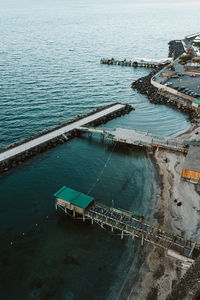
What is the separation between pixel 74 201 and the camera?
137 ft

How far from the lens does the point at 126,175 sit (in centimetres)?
5369

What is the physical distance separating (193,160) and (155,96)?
53.3 meters

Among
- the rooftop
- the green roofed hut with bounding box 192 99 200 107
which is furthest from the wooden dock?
the green roofed hut with bounding box 192 99 200 107

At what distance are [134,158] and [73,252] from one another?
29.8 metres

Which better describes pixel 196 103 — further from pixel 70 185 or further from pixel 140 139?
pixel 70 185

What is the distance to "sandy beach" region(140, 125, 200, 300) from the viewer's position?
104ft

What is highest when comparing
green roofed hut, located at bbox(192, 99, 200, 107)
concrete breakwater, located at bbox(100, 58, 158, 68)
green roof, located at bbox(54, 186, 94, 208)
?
concrete breakwater, located at bbox(100, 58, 158, 68)

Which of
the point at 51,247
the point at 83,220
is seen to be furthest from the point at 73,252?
the point at 83,220

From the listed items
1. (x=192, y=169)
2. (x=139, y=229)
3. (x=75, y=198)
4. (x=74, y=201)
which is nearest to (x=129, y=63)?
(x=192, y=169)

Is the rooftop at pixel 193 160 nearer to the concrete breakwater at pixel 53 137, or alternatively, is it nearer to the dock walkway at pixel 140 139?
the dock walkway at pixel 140 139

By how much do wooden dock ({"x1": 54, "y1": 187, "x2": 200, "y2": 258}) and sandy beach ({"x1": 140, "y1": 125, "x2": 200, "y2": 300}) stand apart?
1.80 meters

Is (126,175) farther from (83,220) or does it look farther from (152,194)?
(83,220)

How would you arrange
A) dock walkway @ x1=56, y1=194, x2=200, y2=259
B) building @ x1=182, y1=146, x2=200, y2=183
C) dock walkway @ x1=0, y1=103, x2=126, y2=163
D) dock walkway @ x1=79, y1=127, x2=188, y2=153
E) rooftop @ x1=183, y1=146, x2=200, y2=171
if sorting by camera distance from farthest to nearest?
dock walkway @ x1=79, y1=127, x2=188, y2=153 → dock walkway @ x1=0, y1=103, x2=126, y2=163 → rooftop @ x1=183, y1=146, x2=200, y2=171 → building @ x1=182, y1=146, x2=200, y2=183 → dock walkway @ x1=56, y1=194, x2=200, y2=259

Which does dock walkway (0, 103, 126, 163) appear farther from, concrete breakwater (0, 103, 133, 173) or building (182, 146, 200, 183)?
building (182, 146, 200, 183)
